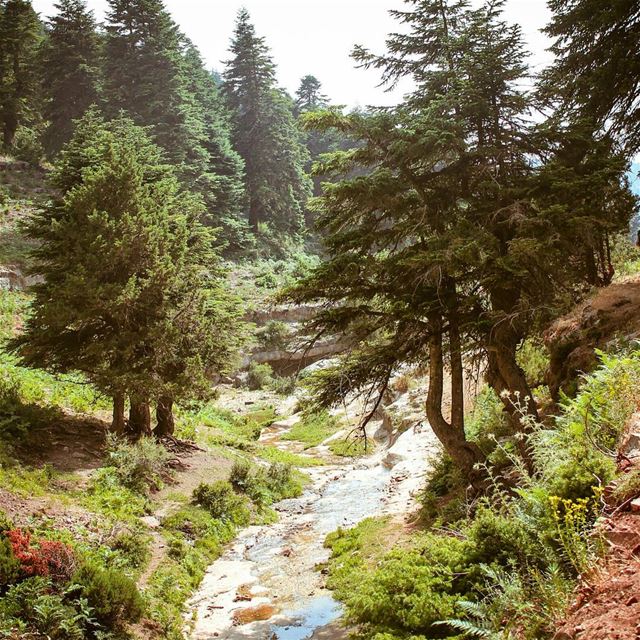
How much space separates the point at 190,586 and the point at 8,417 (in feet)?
22.7

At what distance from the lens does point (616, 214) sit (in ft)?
29.0

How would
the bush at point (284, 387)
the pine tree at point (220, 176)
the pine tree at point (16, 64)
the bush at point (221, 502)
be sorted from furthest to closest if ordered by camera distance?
1. the pine tree at point (220, 176)
2. the pine tree at point (16, 64)
3. the bush at point (284, 387)
4. the bush at point (221, 502)

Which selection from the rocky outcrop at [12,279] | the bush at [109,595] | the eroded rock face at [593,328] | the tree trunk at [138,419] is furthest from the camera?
the rocky outcrop at [12,279]

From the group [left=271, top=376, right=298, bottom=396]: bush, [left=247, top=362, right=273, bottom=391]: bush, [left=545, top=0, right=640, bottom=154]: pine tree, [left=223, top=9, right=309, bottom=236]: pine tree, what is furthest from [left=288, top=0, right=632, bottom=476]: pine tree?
[left=223, top=9, right=309, bottom=236]: pine tree

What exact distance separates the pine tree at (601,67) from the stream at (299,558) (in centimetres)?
891

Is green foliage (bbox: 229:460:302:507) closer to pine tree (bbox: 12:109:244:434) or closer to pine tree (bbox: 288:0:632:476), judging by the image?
pine tree (bbox: 12:109:244:434)

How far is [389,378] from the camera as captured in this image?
1207 cm

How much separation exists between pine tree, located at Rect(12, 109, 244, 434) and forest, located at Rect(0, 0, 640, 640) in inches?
3.3

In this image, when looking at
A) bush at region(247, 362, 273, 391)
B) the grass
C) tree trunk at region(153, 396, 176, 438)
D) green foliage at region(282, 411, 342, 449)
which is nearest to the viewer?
tree trunk at region(153, 396, 176, 438)

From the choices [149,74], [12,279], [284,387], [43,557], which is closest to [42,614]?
[43,557]

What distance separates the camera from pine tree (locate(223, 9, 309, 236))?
4653 centimetres

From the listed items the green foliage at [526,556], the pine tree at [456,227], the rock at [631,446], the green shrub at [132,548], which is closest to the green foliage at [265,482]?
the green shrub at [132,548]

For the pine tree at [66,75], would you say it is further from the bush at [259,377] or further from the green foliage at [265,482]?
the green foliage at [265,482]

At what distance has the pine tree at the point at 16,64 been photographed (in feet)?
126
